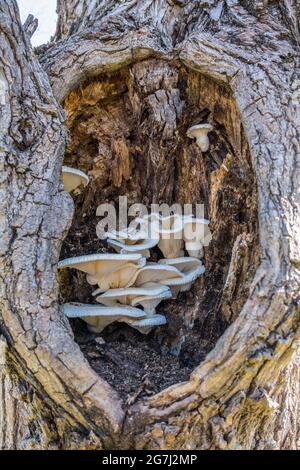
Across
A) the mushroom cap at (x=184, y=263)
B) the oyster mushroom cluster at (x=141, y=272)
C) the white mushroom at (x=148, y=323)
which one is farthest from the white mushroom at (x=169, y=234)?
the white mushroom at (x=148, y=323)

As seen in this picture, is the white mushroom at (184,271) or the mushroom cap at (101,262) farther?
the white mushroom at (184,271)

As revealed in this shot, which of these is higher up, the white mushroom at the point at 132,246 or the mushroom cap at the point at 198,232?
the mushroom cap at the point at 198,232

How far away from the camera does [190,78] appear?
10.5ft

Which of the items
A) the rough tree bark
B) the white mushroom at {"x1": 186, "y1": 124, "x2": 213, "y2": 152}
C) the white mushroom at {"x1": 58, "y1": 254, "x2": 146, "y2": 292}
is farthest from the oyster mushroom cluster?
the white mushroom at {"x1": 186, "y1": 124, "x2": 213, "y2": 152}

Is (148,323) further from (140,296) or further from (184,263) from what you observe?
(184,263)

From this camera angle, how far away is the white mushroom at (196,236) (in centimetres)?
283

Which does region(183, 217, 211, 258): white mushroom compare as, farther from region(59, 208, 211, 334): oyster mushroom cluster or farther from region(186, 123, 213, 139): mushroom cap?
region(186, 123, 213, 139): mushroom cap

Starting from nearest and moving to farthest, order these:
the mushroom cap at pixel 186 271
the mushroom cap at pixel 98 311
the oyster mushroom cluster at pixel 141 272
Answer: the mushroom cap at pixel 98 311 → the oyster mushroom cluster at pixel 141 272 → the mushroom cap at pixel 186 271

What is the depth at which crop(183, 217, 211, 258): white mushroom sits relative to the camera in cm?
283

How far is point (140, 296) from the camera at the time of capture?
2.77 m

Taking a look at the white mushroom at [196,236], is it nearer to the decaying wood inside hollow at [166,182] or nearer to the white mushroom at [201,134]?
the decaying wood inside hollow at [166,182]

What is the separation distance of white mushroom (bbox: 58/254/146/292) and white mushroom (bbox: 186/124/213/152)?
2.94 feet

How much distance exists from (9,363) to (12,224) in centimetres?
67
